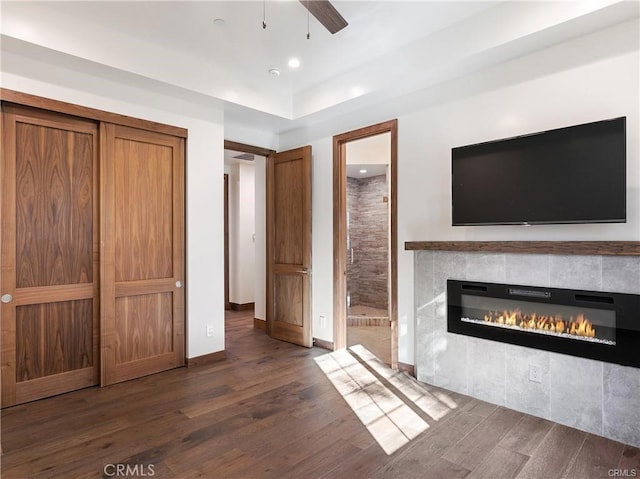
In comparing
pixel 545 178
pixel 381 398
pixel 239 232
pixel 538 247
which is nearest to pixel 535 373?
pixel 538 247

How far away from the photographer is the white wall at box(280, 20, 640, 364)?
2381 millimetres

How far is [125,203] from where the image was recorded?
10.9 feet

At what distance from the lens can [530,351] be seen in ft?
8.73

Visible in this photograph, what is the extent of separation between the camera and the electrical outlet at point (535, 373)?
103 inches

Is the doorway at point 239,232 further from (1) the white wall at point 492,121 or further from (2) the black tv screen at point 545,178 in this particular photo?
(2) the black tv screen at point 545,178

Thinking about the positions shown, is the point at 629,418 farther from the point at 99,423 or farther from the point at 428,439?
the point at 99,423

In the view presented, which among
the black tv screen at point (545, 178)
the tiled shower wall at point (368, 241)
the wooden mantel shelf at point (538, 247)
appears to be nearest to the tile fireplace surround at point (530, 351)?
the wooden mantel shelf at point (538, 247)

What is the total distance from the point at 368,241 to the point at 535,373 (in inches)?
168

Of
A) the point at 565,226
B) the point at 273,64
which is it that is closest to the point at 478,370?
the point at 565,226

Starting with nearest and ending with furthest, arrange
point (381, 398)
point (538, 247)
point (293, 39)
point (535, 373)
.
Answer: point (538, 247) < point (535, 373) < point (381, 398) < point (293, 39)

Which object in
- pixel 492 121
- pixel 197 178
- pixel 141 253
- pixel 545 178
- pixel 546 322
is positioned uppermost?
pixel 492 121

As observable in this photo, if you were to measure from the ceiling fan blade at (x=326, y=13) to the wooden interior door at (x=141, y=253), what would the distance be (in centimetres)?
200

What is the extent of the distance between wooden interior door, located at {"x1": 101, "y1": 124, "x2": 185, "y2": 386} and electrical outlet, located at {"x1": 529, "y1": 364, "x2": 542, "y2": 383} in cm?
311

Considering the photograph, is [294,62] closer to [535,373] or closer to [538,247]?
[538,247]
